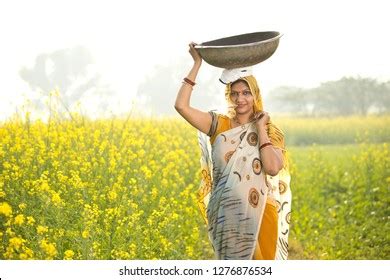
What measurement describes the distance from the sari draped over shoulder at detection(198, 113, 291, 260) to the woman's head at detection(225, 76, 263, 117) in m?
0.09

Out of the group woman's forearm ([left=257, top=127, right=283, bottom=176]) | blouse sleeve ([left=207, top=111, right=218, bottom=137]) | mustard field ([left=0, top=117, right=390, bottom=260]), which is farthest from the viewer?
mustard field ([left=0, top=117, right=390, bottom=260])

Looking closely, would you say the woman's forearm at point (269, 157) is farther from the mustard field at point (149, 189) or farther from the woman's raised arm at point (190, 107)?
the mustard field at point (149, 189)

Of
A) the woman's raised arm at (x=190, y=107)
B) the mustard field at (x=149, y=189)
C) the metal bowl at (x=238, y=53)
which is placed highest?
the metal bowl at (x=238, y=53)

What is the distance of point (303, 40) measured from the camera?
17.5 ft

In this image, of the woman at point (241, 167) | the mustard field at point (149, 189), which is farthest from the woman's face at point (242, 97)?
the mustard field at point (149, 189)

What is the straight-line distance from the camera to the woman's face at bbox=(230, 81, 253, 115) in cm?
378

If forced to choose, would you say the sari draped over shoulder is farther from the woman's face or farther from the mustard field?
the mustard field

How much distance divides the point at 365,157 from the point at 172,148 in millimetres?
1433

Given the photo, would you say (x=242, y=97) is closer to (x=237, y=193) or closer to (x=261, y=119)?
(x=261, y=119)

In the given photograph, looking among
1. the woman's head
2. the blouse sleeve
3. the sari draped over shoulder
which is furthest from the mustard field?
the woman's head

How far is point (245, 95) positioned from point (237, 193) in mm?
471

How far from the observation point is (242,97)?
378 centimetres

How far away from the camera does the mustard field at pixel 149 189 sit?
4668mm

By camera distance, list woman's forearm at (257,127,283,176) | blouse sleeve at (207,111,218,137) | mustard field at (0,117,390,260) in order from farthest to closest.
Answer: mustard field at (0,117,390,260), blouse sleeve at (207,111,218,137), woman's forearm at (257,127,283,176)
